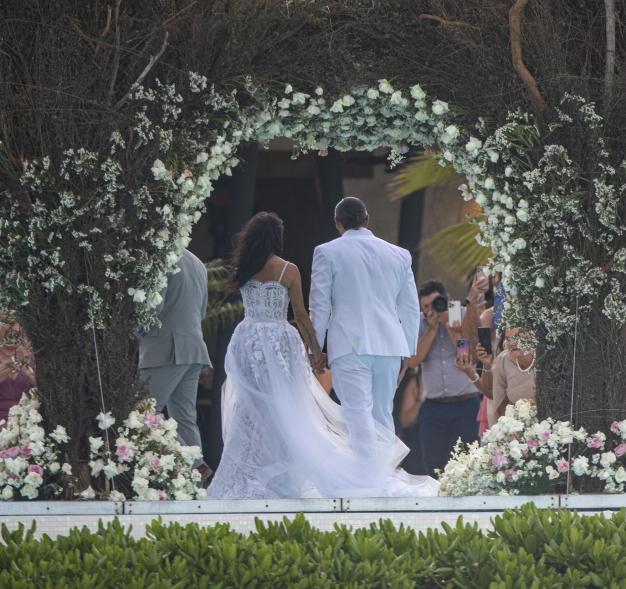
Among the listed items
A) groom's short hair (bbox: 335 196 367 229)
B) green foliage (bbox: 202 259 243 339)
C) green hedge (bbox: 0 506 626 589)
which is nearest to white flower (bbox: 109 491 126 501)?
green hedge (bbox: 0 506 626 589)

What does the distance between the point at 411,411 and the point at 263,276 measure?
160 inches

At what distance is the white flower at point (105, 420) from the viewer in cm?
676

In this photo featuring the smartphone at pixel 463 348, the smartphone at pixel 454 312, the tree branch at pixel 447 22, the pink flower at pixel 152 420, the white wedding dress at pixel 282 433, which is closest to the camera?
the pink flower at pixel 152 420

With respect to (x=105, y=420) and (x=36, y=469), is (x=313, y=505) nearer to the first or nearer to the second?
(x=105, y=420)

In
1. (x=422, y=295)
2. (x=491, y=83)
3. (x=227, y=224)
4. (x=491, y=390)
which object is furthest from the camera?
(x=227, y=224)

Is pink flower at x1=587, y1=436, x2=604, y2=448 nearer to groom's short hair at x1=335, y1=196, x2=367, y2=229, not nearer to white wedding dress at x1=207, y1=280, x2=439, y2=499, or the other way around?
white wedding dress at x1=207, y1=280, x2=439, y2=499

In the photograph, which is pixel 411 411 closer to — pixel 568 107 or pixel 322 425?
pixel 322 425

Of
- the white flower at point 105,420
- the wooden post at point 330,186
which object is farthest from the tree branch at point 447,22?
the wooden post at point 330,186

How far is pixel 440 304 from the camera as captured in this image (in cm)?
A: 948

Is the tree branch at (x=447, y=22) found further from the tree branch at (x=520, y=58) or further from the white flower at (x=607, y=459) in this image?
the white flower at (x=607, y=459)

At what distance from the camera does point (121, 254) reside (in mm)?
6848

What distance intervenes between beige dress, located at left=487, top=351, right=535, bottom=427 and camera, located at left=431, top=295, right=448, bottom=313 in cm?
110

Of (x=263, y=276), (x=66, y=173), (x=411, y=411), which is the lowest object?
(x=411, y=411)

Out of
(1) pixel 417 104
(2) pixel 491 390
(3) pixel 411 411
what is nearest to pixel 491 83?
(1) pixel 417 104
